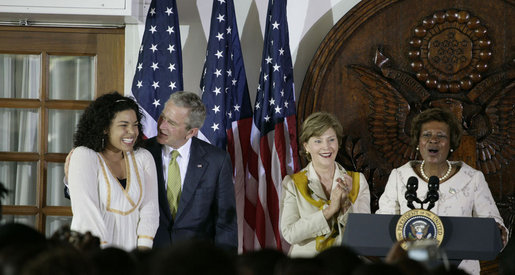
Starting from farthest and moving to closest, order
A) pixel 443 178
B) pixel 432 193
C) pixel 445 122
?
pixel 445 122
pixel 443 178
pixel 432 193

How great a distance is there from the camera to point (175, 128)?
4.32 m

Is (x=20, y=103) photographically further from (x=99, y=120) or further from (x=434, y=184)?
(x=434, y=184)


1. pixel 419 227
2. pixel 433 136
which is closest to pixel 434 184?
pixel 419 227

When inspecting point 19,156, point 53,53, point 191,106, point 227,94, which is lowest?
point 19,156

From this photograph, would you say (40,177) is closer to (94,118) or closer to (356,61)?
(94,118)

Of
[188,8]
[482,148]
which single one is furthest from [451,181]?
[188,8]

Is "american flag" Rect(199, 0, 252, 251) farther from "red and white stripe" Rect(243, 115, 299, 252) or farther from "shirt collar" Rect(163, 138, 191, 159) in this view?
"shirt collar" Rect(163, 138, 191, 159)

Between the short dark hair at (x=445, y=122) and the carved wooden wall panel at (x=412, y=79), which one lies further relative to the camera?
the carved wooden wall panel at (x=412, y=79)

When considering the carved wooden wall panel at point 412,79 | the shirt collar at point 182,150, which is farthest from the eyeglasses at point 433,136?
the shirt collar at point 182,150

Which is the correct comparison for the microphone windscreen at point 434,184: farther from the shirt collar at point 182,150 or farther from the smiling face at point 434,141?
the shirt collar at point 182,150

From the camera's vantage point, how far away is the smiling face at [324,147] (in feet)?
14.3

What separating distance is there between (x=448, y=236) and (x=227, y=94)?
233 cm

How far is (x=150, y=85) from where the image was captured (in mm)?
5016

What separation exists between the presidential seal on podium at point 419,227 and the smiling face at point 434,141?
3.98ft
